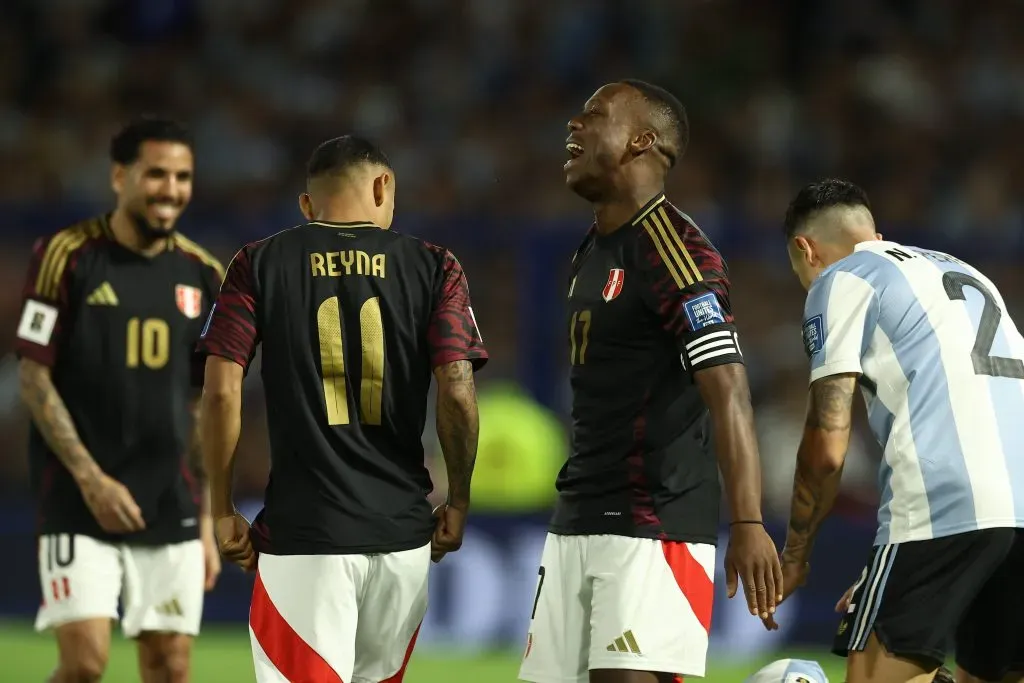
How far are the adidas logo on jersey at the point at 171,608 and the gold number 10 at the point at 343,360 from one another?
5.99 feet

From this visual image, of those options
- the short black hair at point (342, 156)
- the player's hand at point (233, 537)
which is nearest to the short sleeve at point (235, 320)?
the short black hair at point (342, 156)

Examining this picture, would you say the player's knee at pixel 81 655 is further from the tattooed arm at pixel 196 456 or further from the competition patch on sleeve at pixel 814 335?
the competition patch on sleeve at pixel 814 335

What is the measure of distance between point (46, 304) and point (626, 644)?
2818 mm

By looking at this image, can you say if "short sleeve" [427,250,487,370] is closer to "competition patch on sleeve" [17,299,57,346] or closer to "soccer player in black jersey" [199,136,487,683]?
"soccer player in black jersey" [199,136,487,683]

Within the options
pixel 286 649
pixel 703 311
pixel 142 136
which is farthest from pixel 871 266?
pixel 142 136

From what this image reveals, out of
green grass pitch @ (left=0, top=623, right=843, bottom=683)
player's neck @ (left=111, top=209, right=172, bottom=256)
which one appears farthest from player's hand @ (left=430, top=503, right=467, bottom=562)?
green grass pitch @ (left=0, top=623, right=843, bottom=683)

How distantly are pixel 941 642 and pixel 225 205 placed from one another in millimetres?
9685

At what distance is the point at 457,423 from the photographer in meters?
4.57

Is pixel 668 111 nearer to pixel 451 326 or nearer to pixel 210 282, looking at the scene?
pixel 451 326

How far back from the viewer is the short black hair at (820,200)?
4.82 metres

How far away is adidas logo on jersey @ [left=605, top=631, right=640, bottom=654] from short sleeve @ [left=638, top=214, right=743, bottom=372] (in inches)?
30.9

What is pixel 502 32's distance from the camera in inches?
568

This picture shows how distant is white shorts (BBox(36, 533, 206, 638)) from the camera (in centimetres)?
573

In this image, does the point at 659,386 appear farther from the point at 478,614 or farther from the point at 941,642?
the point at 478,614
